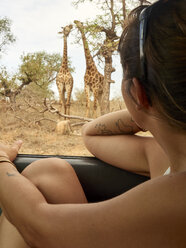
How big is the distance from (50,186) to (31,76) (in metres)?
3.05

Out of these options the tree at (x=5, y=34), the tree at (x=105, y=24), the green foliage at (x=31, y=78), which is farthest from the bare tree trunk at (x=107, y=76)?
the tree at (x=5, y=34)

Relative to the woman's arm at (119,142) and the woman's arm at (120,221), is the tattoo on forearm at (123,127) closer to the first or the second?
the woman's arm at (119,142)

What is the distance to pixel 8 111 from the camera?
320cm

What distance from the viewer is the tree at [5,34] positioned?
11.1 ft

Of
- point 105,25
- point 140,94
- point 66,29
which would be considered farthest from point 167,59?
point 66,29

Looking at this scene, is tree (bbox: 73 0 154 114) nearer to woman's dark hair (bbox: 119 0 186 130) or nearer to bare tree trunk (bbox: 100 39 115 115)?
bare tree trunk (bbox: 100 39 115 115)

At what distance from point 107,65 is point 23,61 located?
104cm

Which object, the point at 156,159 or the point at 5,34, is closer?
the point at 156,159

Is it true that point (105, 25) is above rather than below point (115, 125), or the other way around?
above

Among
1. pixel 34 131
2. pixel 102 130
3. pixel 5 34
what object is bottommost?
pixel 34 131

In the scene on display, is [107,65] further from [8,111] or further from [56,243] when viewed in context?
[56,243]

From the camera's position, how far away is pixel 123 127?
2.42ft

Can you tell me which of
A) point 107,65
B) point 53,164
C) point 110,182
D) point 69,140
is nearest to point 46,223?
point 53,164

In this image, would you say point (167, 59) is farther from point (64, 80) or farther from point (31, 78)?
point (64, 80)
